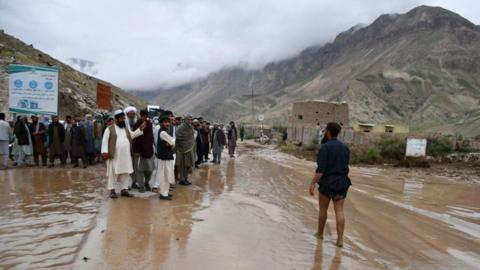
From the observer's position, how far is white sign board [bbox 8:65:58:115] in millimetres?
11805

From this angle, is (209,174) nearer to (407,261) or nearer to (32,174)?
(32,174)

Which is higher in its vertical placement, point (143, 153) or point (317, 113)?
point (317, 113)

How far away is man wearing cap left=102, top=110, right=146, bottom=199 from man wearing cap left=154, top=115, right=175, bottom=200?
19.5 inches

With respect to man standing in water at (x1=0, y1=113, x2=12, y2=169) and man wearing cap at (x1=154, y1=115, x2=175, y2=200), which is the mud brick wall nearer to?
man standing in water at (x1=0, y1=113, x2=12, y2=169)

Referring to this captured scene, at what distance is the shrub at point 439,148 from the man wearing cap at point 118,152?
17.5 meters

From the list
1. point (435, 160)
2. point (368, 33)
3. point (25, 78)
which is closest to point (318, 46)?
point (368, 33)

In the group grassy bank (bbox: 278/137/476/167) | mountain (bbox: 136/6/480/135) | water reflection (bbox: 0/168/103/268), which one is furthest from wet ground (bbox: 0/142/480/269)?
mountain (bbox: 136/6/480/135)

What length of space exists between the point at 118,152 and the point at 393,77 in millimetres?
84996

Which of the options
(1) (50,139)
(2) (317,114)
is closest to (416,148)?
(1) (50,139)

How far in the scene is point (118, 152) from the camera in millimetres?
7469

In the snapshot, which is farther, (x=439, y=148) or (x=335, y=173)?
(x=439, y=148)

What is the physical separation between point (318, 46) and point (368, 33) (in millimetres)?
27825

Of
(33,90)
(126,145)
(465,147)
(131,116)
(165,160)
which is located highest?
(33,90)

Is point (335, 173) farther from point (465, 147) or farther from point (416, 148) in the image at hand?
point (465, 147)
